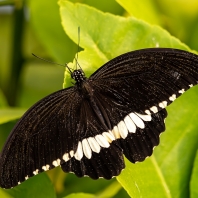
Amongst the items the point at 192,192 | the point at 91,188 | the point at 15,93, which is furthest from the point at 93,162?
the point at 15,93

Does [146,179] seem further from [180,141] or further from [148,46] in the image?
[148,46]

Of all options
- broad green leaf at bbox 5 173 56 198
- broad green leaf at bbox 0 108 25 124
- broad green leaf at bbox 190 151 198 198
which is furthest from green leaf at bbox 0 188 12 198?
broad green leaf at bbox 190 151 198 198

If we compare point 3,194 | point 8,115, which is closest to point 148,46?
point 8,115

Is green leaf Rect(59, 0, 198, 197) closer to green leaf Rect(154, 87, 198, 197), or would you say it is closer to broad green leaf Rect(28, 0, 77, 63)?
green leaf Rect(154, 87, 198, 197)

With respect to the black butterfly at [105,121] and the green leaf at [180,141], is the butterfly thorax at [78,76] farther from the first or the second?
the green leaf at [180,141]

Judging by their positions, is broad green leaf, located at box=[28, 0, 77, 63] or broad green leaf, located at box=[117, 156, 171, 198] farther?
broad green leaf, located at box=[28, 0, 77, 63]

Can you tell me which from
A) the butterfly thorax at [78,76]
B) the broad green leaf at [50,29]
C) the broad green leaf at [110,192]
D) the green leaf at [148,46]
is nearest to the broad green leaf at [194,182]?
the green leaf at [148,46]

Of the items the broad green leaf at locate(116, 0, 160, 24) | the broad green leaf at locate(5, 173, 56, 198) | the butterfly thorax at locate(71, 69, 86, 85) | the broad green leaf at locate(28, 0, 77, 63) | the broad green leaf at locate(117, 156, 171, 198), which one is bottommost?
the broad green leaf at locate(5, 173, 56, 198)
